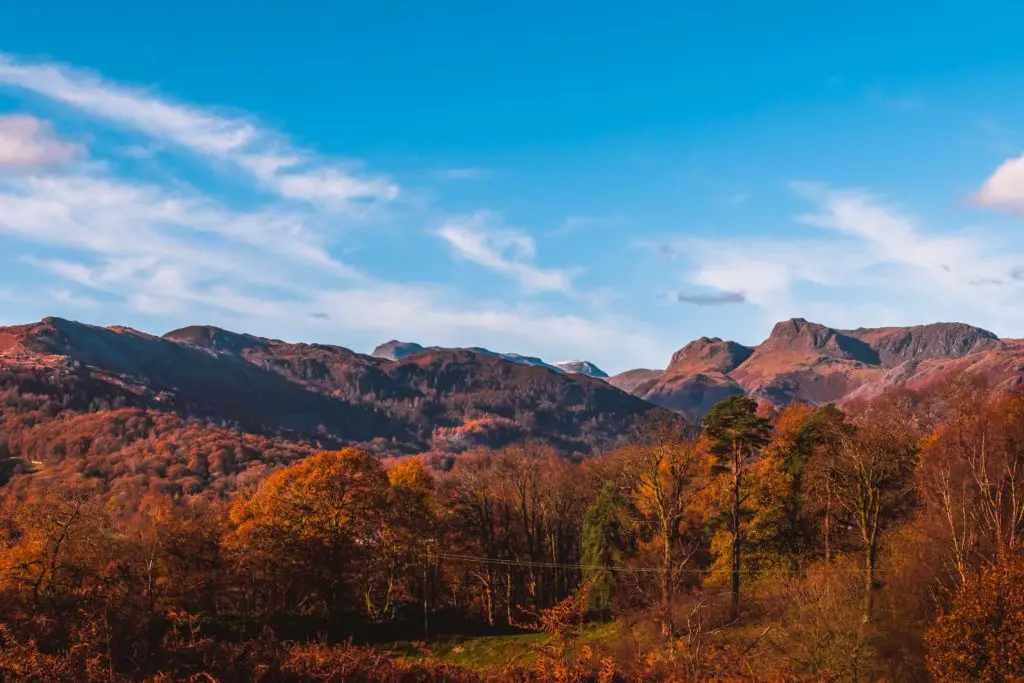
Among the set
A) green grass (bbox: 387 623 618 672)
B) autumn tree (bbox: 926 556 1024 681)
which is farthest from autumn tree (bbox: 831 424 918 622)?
green grass (bbox: 387 623 618 672)

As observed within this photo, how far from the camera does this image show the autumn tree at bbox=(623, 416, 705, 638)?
45.8 m

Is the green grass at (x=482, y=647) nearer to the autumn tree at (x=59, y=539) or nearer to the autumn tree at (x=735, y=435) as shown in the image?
the autumn tree at (x=735, y=435)

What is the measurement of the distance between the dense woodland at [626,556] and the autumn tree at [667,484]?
1.22ft

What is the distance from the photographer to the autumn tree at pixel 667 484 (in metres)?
45.8

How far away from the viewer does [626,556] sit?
5844cm

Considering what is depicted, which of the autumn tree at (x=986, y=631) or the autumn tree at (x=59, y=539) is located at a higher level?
the autumn tree at (x=986, y=631)

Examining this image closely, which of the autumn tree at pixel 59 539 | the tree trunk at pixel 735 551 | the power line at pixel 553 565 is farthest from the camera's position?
the power line at pixel 553 565

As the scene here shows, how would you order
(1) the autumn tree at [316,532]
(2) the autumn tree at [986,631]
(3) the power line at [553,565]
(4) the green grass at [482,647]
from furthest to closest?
(3) the power line at [553,565] < (1) the autumn tree at [316,532] < (4) the green grass at [482,647] < (2) the autumn tree at [986,631]

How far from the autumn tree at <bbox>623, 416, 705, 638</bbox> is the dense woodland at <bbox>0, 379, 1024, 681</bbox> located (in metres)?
0.37

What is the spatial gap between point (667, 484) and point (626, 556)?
7307mm

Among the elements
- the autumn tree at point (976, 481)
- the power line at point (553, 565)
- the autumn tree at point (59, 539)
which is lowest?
the power line at point (553, 565)

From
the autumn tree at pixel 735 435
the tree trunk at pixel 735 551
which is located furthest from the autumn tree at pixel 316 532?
the tree trunk at pixel 735 551

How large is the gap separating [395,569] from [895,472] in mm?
36505

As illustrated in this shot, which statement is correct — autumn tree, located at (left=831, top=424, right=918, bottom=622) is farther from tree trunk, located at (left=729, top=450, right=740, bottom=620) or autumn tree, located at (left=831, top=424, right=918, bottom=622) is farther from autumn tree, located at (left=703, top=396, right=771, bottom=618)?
tree trunk, located at (left=729, top=450, right=740, bottom=620)
